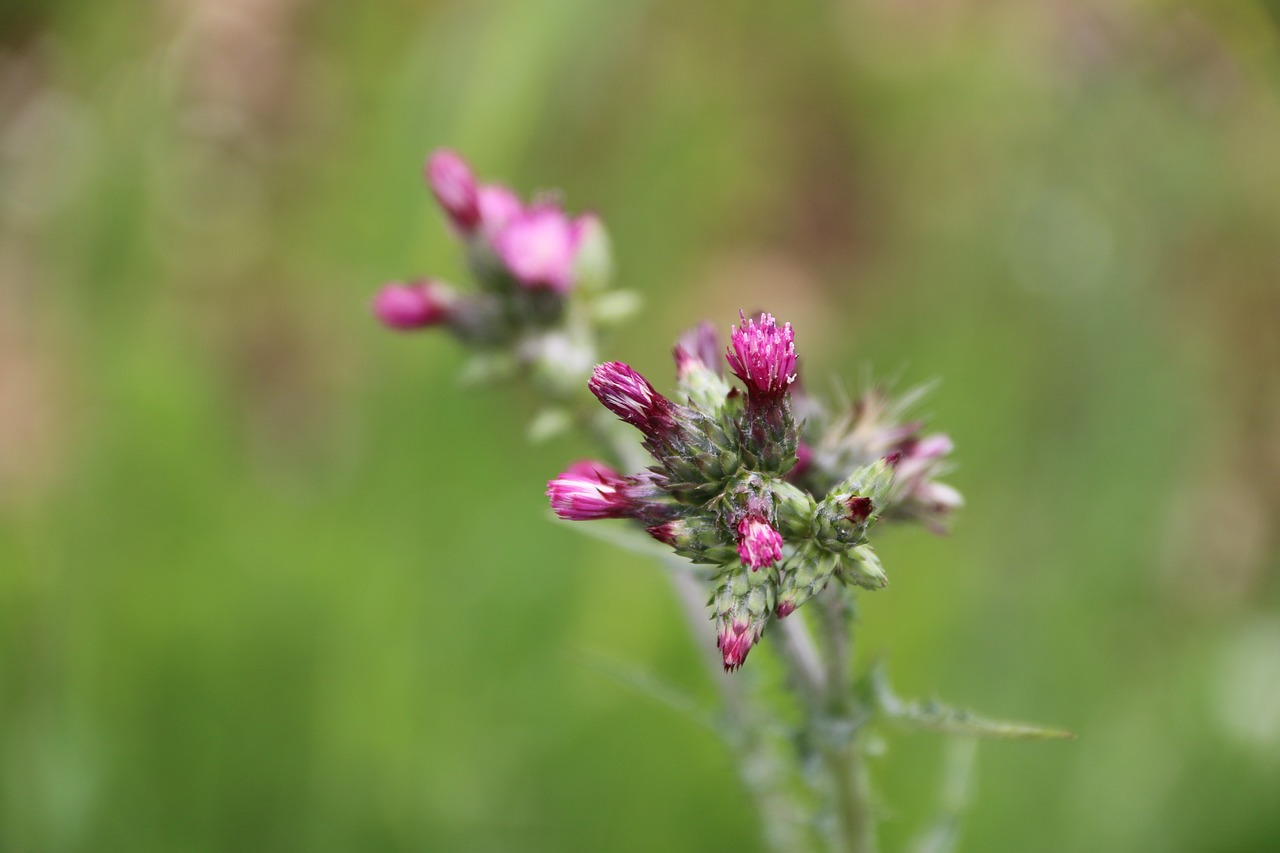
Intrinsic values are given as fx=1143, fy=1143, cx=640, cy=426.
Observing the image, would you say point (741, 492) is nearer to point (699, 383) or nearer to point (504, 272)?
point (699, 383)

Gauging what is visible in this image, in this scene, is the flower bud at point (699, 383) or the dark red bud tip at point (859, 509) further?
the flower bud at point (699, 383)

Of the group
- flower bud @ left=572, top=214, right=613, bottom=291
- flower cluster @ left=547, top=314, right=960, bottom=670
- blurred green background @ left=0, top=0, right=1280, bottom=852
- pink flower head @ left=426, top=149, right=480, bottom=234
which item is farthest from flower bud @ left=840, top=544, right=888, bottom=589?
pink flower head @ left=426, top=149, right=480, bottom=234

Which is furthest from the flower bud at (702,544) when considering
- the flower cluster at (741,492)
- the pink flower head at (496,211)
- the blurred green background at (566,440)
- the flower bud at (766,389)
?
the pink flower head at (496,211)

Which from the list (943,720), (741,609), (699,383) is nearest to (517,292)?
(699,383)

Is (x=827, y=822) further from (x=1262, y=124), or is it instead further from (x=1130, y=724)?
(x=1262, y=124)

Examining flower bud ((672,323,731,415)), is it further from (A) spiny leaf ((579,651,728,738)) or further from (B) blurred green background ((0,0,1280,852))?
(B) blurred green background ((0,0,1280,852))

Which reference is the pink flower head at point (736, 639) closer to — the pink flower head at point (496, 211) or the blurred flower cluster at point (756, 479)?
the blurred flower cluster at point (756, 479)
